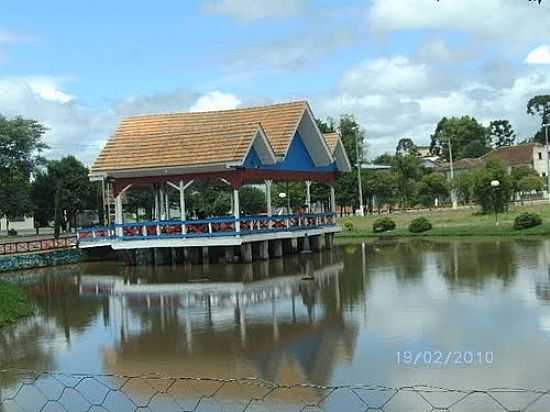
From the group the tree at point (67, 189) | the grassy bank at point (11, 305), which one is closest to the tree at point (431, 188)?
the tree at point (67, 189)

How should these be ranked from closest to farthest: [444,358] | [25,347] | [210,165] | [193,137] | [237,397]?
[237,397] → [444,358] → [25,347] → [210,165] → [193,137]

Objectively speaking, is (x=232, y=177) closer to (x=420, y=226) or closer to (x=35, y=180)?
(x=420, y=226)

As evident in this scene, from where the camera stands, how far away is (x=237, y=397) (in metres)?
9.19

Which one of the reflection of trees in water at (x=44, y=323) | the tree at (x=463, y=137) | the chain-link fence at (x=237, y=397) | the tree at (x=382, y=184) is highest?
the tree at (x=463, y=137)

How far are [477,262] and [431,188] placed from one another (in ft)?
121

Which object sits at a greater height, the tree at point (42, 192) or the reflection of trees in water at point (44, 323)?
the tree at point (42, 192)

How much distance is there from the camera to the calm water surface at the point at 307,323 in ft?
35.1

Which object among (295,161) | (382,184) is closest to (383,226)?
(295,161)

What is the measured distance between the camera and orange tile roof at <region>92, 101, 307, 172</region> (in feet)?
89.7

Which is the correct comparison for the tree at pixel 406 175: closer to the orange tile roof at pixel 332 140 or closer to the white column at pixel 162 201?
the orange tile roof at pixel 332 140

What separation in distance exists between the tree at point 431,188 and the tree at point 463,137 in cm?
3235

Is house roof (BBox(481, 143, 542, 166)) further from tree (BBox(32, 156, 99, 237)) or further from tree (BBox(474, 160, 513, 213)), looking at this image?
tree (BBox(32, 156, 99, 237))

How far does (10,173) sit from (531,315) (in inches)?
1661

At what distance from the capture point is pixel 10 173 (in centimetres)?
5028
